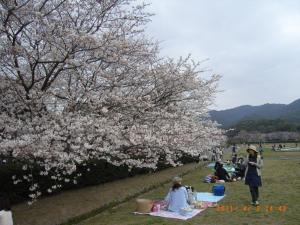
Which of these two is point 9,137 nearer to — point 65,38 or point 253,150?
point 65,38

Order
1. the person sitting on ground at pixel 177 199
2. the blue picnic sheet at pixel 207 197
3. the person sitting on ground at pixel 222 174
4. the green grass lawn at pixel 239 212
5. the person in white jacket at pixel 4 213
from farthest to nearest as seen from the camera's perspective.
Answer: the person sitting on ground at pixel 222 174, the blue picnic sheet at pixel 207 197, the person sitting on ground at pixel 177 199, the green grass lawn at pixel 239 212, the person in white jacket at pixel 4 213

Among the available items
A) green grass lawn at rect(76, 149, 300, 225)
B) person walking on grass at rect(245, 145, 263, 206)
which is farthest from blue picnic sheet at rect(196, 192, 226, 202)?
person walking on grass at rect(245, 145, 263, 206)

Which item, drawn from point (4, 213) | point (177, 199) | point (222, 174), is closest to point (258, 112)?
point (222, 174)

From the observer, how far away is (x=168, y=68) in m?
13.3

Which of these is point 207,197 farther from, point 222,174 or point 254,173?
point 222,174

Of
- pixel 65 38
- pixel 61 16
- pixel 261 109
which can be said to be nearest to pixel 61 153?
pixel 65 38

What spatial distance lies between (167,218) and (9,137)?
4102 mm

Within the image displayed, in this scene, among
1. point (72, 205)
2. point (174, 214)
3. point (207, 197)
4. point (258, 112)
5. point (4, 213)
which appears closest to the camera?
point (4, 213)

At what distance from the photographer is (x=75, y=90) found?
10.5 meters

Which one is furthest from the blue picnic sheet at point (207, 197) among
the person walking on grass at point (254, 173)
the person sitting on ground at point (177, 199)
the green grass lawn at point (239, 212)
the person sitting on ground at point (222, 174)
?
the person sitting on ground at point (222, 174)

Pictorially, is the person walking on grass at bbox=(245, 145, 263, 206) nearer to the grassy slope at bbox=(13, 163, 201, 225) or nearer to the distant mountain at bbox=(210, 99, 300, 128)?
the grassy slope at bbox=(13, 163, 201, 225)

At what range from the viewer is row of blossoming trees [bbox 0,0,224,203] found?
27.2ft

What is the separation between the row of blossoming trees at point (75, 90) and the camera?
8.30 metres

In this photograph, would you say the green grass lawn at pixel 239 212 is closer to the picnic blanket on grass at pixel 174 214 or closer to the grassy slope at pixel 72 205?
the picnic blanket on grass at pixel 174 214
